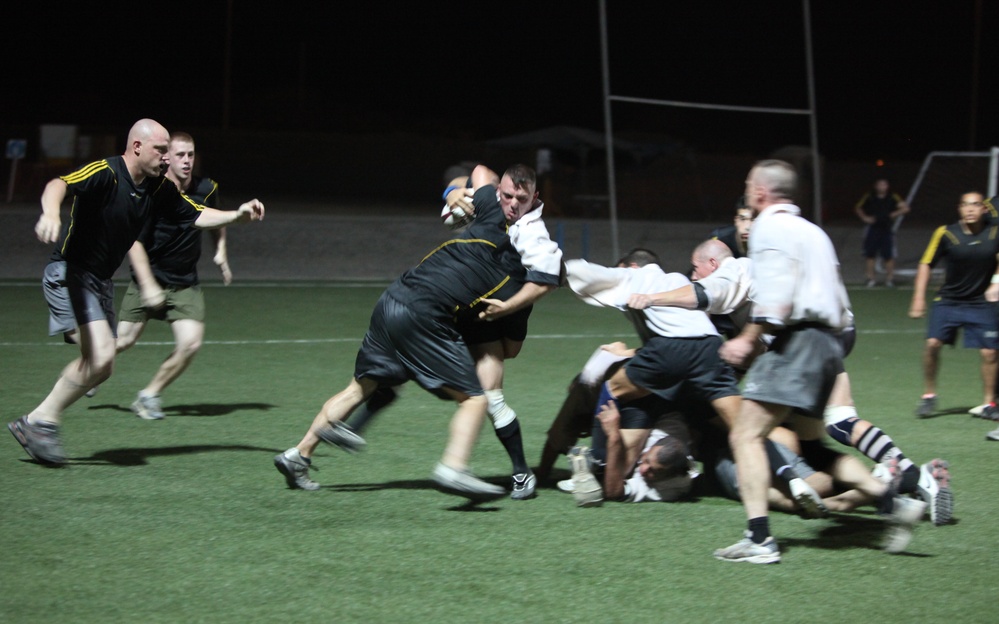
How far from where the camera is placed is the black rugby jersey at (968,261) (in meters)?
9.12

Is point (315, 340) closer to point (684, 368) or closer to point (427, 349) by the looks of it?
point (427, 349)

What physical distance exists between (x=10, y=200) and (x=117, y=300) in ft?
54.9

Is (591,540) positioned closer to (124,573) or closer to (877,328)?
(124,573)

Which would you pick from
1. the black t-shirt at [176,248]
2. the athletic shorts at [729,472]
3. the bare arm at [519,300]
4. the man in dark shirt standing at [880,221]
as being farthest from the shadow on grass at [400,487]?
the man in dark shirt standing at [880,221]

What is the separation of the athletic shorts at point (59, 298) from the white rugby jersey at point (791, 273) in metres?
3.86

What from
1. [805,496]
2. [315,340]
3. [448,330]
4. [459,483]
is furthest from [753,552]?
[315,340]

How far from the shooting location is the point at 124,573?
4.72m

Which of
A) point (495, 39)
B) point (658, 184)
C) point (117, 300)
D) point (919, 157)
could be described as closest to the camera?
point (117, 300)

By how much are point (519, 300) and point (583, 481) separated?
100 cm

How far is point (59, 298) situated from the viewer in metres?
6.57

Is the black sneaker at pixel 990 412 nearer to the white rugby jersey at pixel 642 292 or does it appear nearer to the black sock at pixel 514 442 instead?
the white rugby jersey at pixel 642 292

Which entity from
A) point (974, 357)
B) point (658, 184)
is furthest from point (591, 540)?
point (658, 184)

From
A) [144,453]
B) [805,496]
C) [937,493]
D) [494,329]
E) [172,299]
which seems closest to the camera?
[805,496]

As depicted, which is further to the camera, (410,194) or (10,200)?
(410,194)
